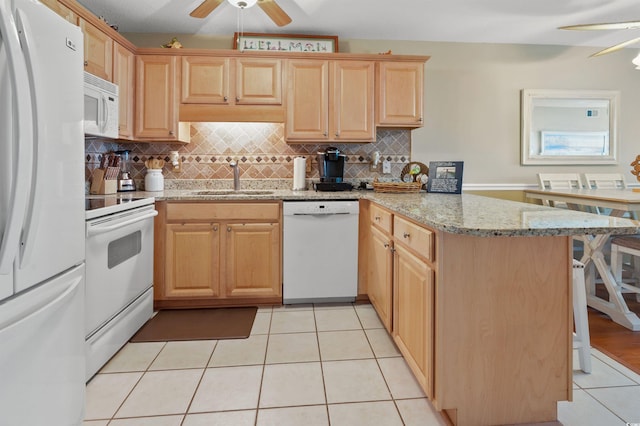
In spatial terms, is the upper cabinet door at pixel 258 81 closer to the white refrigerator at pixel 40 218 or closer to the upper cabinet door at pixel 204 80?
the upper cabinet door at pixel 204 80

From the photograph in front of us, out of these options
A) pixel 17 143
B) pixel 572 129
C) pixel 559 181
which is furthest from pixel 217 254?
pixel 572 129

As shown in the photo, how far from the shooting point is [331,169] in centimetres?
334

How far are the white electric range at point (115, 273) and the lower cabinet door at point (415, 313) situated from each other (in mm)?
1579

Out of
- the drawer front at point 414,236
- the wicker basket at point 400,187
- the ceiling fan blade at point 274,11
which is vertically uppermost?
the ceiling fan blade at point 274,11

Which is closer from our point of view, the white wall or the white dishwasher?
the white dishwasher

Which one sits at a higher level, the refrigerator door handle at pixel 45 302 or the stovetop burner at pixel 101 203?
the stovetop burner at pixel 101 203

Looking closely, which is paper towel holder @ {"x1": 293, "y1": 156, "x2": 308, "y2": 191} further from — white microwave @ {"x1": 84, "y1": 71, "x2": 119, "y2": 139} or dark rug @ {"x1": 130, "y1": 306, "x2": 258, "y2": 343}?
white microwave @ {"x1": 84, "y1": 71, "x2": 119, "y2": 139}

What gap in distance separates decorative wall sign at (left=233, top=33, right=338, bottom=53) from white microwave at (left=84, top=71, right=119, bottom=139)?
4.24ft

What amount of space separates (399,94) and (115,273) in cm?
257

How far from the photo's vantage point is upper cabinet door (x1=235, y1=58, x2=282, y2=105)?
317cm

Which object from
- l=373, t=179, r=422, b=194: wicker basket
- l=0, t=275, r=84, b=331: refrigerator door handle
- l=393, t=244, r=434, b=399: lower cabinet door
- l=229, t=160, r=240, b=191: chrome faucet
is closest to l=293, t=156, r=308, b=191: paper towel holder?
l=229, t=160, r=240, b=191: chrome faucet

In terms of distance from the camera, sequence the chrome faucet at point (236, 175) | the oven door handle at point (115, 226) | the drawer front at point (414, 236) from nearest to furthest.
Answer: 1. the drawer front at point (414, 236)
2. the oven door handle at point (115, 226)
3. the chrome faucet at point (236, 175)

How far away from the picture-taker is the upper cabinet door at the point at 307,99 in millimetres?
3201

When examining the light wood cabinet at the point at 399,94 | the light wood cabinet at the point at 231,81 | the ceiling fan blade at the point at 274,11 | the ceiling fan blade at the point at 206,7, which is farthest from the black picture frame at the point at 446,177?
the ceiling fan blade at the point at 206,7
